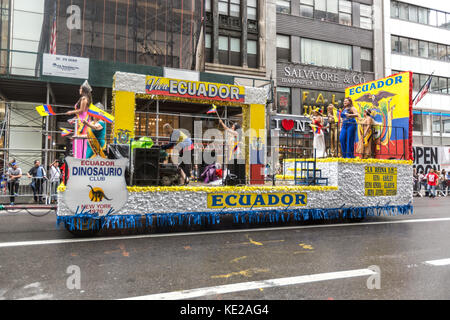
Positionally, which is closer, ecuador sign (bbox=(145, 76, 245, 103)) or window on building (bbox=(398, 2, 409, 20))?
ecuador sign (bbox=(145, 76, 245, 103))

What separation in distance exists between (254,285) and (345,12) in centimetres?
2837

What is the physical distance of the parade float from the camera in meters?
6.15

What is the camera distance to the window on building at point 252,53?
23420 millimetres

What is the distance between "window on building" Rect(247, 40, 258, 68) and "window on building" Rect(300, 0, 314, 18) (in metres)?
5.12

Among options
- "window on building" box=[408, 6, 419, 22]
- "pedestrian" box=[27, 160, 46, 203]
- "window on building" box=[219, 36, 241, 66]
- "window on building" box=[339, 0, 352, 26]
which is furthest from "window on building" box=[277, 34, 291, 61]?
"pedestrian" box=[27, 160, 46, 203]

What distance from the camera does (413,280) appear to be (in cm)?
399

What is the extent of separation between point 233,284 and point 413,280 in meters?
2.22

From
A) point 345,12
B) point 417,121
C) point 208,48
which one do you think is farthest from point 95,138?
point 417,121

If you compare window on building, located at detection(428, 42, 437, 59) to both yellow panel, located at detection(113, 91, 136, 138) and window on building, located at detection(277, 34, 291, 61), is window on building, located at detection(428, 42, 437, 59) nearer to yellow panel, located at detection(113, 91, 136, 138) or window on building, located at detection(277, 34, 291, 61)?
window on building, located at detection(277, 34, 291, 61)

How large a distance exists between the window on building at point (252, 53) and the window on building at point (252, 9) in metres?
1.82

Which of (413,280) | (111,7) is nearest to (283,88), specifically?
(111,7)

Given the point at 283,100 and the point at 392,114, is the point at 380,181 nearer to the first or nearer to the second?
the point at 392,114

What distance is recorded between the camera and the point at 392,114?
367 inches

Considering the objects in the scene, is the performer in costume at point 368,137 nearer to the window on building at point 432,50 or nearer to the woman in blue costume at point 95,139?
the woman in blue costume at point 95,139
